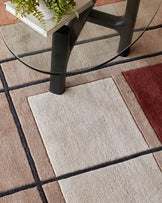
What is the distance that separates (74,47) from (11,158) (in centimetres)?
40

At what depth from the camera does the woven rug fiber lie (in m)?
1.01

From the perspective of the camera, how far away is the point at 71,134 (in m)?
1.11

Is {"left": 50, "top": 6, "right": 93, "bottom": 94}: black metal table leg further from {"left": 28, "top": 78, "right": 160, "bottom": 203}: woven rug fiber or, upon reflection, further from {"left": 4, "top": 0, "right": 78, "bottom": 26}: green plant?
{"left": 28, "top": 78, "right": 160, "bottom": 203}: woven rug fiber

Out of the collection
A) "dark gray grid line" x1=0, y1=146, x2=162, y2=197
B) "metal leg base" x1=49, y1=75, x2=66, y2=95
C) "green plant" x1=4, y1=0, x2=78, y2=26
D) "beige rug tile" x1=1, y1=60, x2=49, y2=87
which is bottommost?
"dark gray grid line" x1=0, y1=146, x2=162, y2=197

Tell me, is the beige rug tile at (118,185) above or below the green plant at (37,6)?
below

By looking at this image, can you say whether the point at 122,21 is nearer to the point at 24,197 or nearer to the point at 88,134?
the point at 88,134

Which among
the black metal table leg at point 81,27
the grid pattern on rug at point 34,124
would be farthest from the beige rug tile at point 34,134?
the black metal table leg at point 81,27

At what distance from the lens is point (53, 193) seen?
3.26 feet

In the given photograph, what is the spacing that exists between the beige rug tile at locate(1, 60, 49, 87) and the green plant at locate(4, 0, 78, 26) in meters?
0.40

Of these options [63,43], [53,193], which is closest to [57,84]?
[63,43]

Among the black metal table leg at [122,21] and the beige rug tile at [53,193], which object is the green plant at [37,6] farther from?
the beige rug tile at [53,193]

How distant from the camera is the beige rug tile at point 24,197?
97cm

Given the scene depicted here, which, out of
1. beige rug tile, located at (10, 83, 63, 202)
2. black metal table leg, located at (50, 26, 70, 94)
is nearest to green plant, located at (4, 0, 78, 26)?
black metal table leg, located at (50, 26, 70, 94)

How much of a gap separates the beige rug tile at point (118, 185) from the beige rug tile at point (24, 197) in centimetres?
8
